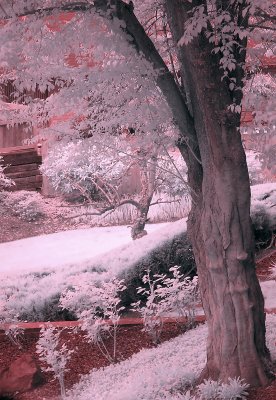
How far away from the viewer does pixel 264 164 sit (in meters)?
5.04

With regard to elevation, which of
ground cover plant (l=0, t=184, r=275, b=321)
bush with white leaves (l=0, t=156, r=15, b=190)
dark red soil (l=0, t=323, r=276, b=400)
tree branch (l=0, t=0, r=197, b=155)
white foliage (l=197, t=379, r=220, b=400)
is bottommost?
dark red soil (l=0, t=323, r=276, b=400)

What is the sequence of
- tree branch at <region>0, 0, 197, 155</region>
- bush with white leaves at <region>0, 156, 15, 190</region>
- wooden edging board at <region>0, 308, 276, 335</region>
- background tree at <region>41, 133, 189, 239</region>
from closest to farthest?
tree branch at <region>0, 0, 197, 155</region> < wooden edging board at <region>0, 308, 276, 335</region> < background tree at <region>41, 133, 189, 239</region> < bush with white leaves at <region>0, 156, 15, 190</region>

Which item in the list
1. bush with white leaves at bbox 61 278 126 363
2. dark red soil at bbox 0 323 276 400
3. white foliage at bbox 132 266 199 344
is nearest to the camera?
dark red soil at bbox 0 323 276 400

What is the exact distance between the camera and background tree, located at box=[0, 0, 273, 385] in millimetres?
5281

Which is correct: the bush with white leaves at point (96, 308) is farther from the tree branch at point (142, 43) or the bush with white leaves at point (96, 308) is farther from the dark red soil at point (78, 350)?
the tree branch at point (142, 43)

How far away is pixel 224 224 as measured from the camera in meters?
5.41

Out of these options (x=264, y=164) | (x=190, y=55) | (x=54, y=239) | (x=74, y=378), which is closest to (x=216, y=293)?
(x=264, y=164)

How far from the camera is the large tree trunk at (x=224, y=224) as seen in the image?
5.31 metres

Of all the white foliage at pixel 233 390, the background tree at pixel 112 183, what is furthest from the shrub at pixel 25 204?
the white foliage at pixel 233 390

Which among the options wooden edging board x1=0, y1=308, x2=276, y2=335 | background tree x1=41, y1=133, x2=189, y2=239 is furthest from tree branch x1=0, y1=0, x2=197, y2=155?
background tree x1=41, y1=133, x2=189, y2=239

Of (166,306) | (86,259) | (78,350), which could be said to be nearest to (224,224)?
(166,306)

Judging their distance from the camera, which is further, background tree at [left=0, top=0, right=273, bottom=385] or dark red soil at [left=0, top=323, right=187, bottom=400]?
dark red soil at [left=0, top=323, right=187, bottom=400]

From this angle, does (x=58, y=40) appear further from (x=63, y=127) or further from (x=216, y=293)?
(x=216, y=293)

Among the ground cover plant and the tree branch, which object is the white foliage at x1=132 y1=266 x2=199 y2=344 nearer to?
the ground cover plant
